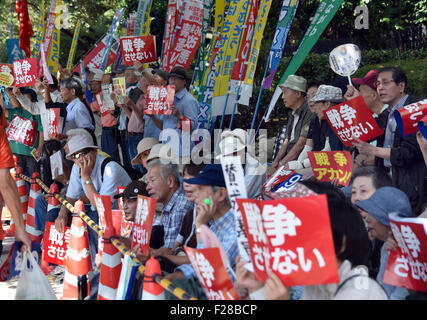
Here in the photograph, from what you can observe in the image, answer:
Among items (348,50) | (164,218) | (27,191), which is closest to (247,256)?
(164,218)

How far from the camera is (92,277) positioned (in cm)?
427

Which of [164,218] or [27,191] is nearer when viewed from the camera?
[164,218]

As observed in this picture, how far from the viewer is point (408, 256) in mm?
2754

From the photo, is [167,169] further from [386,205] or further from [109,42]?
[109,42]

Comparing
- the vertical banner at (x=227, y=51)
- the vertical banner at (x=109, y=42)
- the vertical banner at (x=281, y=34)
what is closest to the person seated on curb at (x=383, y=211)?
the vertical banner at (x=281, y=34)

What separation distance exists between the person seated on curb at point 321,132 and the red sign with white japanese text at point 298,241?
3.47 metres

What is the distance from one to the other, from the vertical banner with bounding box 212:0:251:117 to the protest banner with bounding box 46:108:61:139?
2214mm

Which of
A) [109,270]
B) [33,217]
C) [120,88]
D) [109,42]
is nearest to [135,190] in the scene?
[109,270]

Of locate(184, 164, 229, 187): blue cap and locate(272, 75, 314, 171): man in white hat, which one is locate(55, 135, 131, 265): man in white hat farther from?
locate(272, 75, 314, 171): man in white hat

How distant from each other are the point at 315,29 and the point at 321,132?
1173 millimetres

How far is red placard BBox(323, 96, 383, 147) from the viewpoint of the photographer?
4.62 m
